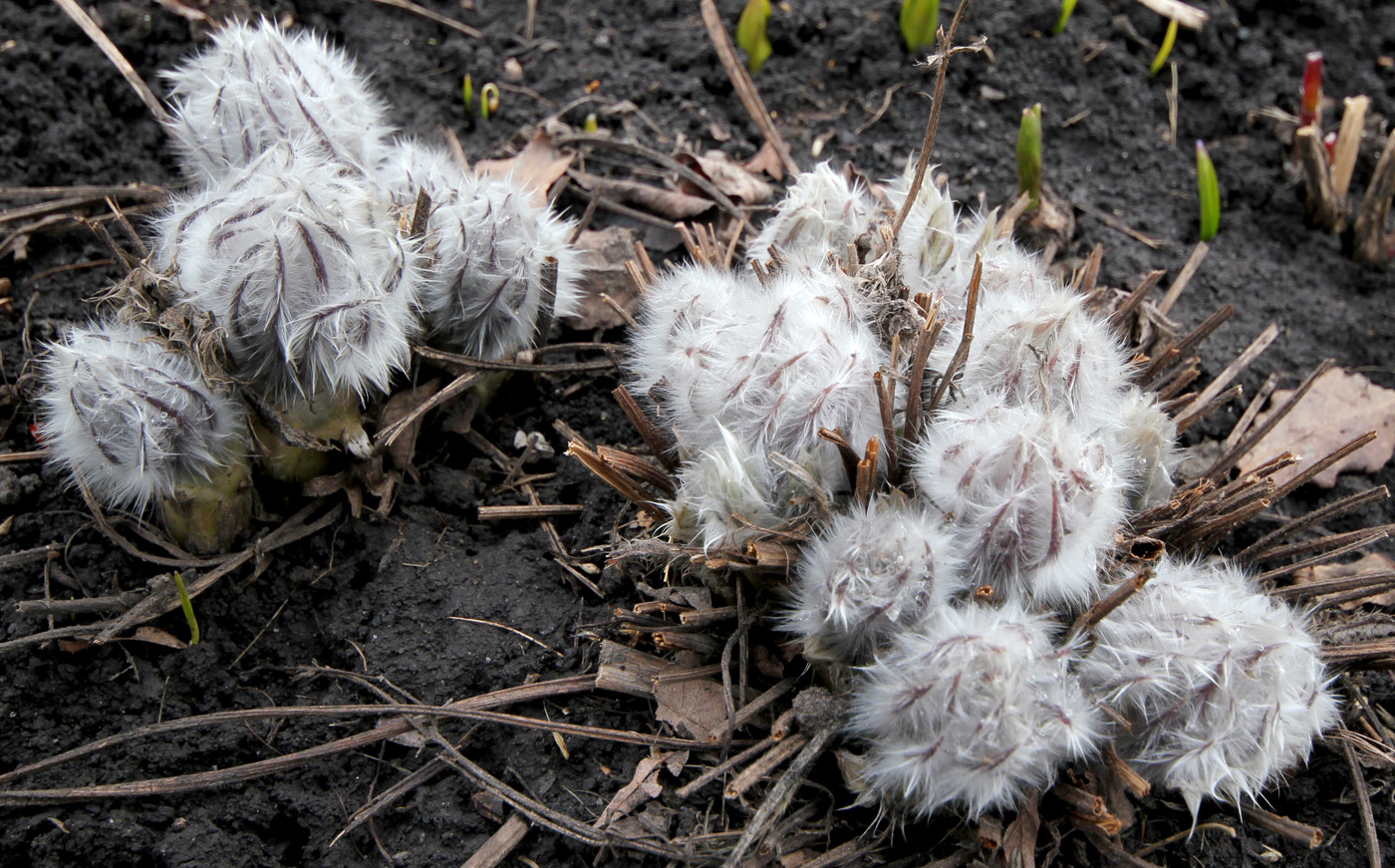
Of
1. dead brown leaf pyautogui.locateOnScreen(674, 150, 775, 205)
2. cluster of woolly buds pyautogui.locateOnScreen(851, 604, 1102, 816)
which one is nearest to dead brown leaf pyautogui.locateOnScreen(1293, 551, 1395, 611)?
cluster of woolly buds pyautogui.locateOnScreen(851, 604, 1102, 816)

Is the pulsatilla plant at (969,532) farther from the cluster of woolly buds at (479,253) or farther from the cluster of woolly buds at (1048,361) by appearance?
the cluster of woolly buds at (479,253)

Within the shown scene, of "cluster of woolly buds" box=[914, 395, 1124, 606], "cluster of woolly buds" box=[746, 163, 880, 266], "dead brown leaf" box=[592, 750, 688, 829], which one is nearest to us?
"cluster of woolly buds" box=[914, 395, 1124, 606]

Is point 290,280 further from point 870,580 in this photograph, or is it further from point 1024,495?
point 1024,495

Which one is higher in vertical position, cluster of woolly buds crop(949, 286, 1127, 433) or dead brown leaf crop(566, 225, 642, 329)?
cluster of woolly buds crop(949, 286, 1127, 433)

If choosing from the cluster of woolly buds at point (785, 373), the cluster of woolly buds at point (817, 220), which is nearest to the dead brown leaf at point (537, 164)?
the cluster of woolly buds at point (817, 220)

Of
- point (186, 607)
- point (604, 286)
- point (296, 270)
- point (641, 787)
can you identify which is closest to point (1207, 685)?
point (641, 787)

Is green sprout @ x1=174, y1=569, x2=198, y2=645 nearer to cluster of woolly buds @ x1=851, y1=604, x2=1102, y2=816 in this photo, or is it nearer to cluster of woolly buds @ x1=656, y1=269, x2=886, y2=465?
cluster of woolly buds @ x1=656, y1=269, x2=886, y2=465
